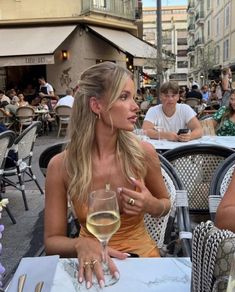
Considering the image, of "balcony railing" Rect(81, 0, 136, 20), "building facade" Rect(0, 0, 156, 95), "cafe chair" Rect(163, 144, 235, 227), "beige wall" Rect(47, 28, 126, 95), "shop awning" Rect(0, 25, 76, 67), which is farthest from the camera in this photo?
"balcony railing" Rect(81, 0, 136, 20)

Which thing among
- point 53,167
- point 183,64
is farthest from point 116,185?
point 183,64

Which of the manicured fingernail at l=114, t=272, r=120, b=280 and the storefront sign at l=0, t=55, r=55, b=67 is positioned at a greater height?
the storefront sign at l=0, t=55, r=55, b=67

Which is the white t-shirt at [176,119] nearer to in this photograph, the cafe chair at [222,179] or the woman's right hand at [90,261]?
the cafe chair at [222,179]

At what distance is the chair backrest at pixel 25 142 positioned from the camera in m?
4.60

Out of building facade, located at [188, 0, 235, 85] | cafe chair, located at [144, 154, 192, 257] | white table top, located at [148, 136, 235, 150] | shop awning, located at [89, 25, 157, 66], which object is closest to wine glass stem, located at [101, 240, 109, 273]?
cafe chair, located at [144, 154, 192, 257]

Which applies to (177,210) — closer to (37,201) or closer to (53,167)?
(53,167)

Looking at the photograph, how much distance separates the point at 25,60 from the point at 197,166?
11209 millimetres

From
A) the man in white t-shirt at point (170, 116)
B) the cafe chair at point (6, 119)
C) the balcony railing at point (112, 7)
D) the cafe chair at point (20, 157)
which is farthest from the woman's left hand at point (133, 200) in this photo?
the balcony railing at point (112, 7)

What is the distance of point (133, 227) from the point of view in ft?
6.11

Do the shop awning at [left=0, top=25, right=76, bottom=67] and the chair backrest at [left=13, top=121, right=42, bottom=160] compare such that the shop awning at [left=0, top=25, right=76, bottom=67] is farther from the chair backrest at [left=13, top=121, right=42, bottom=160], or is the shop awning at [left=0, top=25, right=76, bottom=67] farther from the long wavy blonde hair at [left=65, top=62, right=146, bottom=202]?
the long wavy blonde hair at [left=65, top=62, right=146, bottom=202]

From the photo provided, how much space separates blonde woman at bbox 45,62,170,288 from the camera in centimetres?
179

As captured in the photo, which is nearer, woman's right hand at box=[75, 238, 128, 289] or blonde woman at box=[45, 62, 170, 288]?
woman's right hand at box=[75, 238, 128, 289]

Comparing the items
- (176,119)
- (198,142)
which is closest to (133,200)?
(198,142)

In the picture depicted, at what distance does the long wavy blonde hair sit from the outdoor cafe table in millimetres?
463
